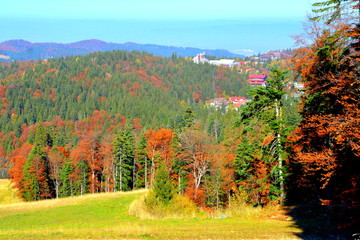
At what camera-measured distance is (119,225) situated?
21859 millimetres

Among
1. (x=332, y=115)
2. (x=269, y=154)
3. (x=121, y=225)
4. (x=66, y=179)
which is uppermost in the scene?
(x=332, y=115)

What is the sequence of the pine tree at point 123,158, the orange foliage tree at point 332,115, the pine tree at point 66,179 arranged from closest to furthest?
the orange foliage tree at point 332,115 < the pine tree at point 123,158 < the pine tree at point 66,179

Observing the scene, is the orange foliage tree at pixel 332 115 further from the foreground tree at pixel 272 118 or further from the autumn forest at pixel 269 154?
the foreground tree at pixel 272 118

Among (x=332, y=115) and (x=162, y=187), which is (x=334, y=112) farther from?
(x=162, y=187)

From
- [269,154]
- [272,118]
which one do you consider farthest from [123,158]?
[272,118]

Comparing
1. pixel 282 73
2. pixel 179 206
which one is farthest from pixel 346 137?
pixel 179 206

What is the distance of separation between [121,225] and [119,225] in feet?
2.88

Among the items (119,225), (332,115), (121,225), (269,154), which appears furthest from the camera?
(269,154)

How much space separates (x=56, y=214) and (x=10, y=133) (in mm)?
169602

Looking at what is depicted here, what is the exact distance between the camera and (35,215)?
34.8 m

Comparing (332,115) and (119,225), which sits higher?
(332,115)

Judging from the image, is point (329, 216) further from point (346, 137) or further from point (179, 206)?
point (179, 206)

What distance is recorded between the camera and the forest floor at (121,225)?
16.5 m

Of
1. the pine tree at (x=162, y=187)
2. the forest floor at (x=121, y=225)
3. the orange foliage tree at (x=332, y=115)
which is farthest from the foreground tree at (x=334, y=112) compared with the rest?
the pine tree at (x=162, y=187)
